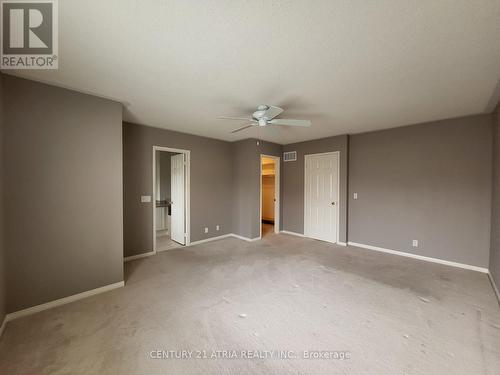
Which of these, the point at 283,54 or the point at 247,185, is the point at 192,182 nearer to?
the point at 247,185

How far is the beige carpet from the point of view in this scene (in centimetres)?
163

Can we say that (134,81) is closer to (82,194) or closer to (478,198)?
(82,194)

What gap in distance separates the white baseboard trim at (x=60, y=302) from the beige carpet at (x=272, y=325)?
0.10 metres

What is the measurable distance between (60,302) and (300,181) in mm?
4931

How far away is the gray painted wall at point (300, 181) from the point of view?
185 inches

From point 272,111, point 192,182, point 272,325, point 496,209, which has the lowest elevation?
point 272,325

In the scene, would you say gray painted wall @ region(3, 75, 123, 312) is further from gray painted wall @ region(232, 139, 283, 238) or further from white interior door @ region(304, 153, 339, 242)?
white interior door @ region(304, 153, 339, 242)

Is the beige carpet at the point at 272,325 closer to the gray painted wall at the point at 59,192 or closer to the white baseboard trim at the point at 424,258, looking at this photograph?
the white baseboard trim at the point at 424,258

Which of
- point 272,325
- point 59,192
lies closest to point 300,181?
point 272,325

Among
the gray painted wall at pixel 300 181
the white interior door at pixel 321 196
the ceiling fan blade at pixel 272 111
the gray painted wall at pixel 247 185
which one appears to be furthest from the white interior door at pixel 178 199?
the white interior door at pixel 321 196

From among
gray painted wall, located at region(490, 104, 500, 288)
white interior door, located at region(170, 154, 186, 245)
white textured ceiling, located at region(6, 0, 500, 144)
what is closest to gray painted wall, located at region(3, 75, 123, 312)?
white textured ceiling, located at region(6, 0, 500, 144)

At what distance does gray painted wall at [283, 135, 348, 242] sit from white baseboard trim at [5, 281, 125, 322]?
409 centimetres

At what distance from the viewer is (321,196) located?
514cm

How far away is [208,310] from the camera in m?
2.31
